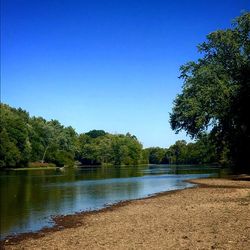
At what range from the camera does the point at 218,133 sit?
58844 millimetres

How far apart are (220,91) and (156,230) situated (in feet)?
127

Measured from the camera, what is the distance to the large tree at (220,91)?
5284 centimetres

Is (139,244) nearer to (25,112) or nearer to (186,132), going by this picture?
(186,132)

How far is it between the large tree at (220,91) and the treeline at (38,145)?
67391mm

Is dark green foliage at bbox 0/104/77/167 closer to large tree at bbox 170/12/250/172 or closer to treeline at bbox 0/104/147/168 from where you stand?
treeline at bbox 0/104/147/168

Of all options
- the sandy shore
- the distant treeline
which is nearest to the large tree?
the distant treeline

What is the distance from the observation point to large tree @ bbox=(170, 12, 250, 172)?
52844mm

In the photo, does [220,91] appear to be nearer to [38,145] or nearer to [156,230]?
[156,230]

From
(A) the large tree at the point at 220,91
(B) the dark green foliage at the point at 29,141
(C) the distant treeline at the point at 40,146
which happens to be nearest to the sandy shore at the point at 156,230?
(A) the large tree at the point at 220,91

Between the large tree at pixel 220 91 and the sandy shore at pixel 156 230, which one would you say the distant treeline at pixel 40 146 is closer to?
the large tree at pixel 220 91

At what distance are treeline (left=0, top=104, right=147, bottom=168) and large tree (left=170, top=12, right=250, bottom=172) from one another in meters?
67.4

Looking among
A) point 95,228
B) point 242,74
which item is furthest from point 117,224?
point 242,74

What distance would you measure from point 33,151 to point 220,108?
93.2 metres

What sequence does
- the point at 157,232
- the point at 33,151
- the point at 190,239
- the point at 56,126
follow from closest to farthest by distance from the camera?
the point at 190,239 < the point at 157,232 < the point at 33,151 < the point at 56,126
